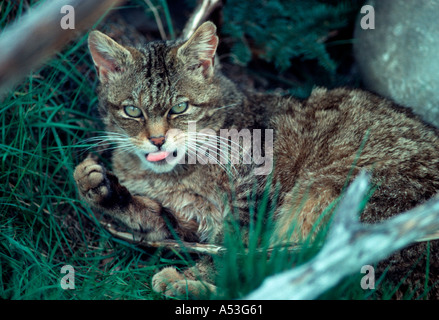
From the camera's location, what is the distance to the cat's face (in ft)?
8.98

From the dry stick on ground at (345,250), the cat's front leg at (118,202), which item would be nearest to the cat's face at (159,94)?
the cat's front leg at (118,202)

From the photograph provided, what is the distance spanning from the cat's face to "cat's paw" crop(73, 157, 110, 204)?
229 mm

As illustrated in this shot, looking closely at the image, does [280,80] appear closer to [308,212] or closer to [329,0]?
[329,0]

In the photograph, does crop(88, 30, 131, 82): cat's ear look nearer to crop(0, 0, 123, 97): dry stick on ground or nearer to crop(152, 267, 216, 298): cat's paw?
crop(0, 0, 123, 97): dry stick on ground

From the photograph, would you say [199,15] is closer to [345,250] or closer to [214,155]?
[214,155]

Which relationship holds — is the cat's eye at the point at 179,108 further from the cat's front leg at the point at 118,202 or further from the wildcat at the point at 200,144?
the cat's front leg at the point at 118,202

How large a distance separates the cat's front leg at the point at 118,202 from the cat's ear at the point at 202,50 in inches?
33.7

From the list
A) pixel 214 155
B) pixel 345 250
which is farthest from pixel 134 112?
pixel 345 250

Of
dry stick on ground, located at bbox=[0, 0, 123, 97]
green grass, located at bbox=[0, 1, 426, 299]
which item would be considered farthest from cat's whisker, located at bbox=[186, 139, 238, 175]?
dry stick on ground, located at bbox=[0, 0, 123, 97]

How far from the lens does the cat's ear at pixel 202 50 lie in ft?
9.14

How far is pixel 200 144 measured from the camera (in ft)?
9.53

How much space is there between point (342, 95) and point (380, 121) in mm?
384

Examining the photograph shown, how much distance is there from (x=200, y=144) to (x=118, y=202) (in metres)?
0.63
